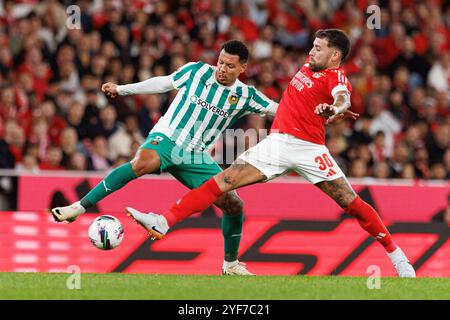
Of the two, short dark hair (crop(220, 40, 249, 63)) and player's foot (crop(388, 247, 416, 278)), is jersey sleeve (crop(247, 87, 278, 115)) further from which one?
player's foot (crop(388, 247, 416, 278))

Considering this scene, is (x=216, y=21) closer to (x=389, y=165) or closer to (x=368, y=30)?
(x=368, y=30)

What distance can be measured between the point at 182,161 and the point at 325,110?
1.82 meters

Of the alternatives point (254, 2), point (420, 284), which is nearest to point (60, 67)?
point (254, 2)

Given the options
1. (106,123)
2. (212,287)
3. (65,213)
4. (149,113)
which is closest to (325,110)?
(212,287)

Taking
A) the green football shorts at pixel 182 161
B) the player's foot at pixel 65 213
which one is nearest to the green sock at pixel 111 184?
the player's foot at pixel 65 213

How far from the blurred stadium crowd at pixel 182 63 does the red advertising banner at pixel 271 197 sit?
0.74m

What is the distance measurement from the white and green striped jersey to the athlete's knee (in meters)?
0.50

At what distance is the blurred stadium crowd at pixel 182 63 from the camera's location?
14242mm

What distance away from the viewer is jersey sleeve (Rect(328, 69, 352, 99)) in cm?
878

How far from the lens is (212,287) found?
8406mm

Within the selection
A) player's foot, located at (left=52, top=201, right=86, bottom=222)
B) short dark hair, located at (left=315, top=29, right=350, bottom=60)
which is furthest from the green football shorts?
short dark hair, located at (left=315, top=29, right=350, bottom=60)

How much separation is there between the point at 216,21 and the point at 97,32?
2372 millimetres

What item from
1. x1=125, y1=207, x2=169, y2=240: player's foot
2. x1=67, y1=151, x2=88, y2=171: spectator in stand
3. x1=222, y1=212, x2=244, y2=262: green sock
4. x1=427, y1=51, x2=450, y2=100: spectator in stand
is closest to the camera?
x1=125, y1=207, x2=169, y2=240: player's foot

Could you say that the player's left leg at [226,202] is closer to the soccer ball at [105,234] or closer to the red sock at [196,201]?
the red sock at [196,201]
